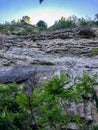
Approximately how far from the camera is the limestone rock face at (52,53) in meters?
11.4

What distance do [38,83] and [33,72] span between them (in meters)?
0.66

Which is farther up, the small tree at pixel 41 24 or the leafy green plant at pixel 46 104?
the small tree at pixel 41 24

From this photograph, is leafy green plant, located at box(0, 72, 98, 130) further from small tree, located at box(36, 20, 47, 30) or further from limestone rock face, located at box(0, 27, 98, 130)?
small tree, located at box(36, 20, 47, 30)

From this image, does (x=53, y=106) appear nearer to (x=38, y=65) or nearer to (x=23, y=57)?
(x=38, y=65)

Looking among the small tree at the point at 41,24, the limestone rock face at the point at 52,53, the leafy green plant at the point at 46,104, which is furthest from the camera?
the small tree at the point at 41,24

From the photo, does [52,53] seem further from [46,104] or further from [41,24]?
[46,104]

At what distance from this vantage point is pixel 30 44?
1405 cm

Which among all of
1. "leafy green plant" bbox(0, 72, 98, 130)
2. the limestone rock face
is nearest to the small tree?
the limestone rock face

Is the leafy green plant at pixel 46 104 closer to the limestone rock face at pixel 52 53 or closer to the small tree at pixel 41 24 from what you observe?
the limestone rock face at pixel 52 53

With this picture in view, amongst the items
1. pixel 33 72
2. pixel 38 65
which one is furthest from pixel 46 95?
pixel 38 65

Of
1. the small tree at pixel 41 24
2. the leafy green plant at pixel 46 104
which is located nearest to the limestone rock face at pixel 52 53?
the leafy green plant at pixel 46 104

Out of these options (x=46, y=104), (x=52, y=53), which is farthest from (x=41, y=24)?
(x=46, y=104)

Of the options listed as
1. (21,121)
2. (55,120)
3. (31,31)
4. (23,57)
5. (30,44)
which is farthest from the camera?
(31,31)

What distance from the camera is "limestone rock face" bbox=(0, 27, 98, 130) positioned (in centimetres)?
1143
